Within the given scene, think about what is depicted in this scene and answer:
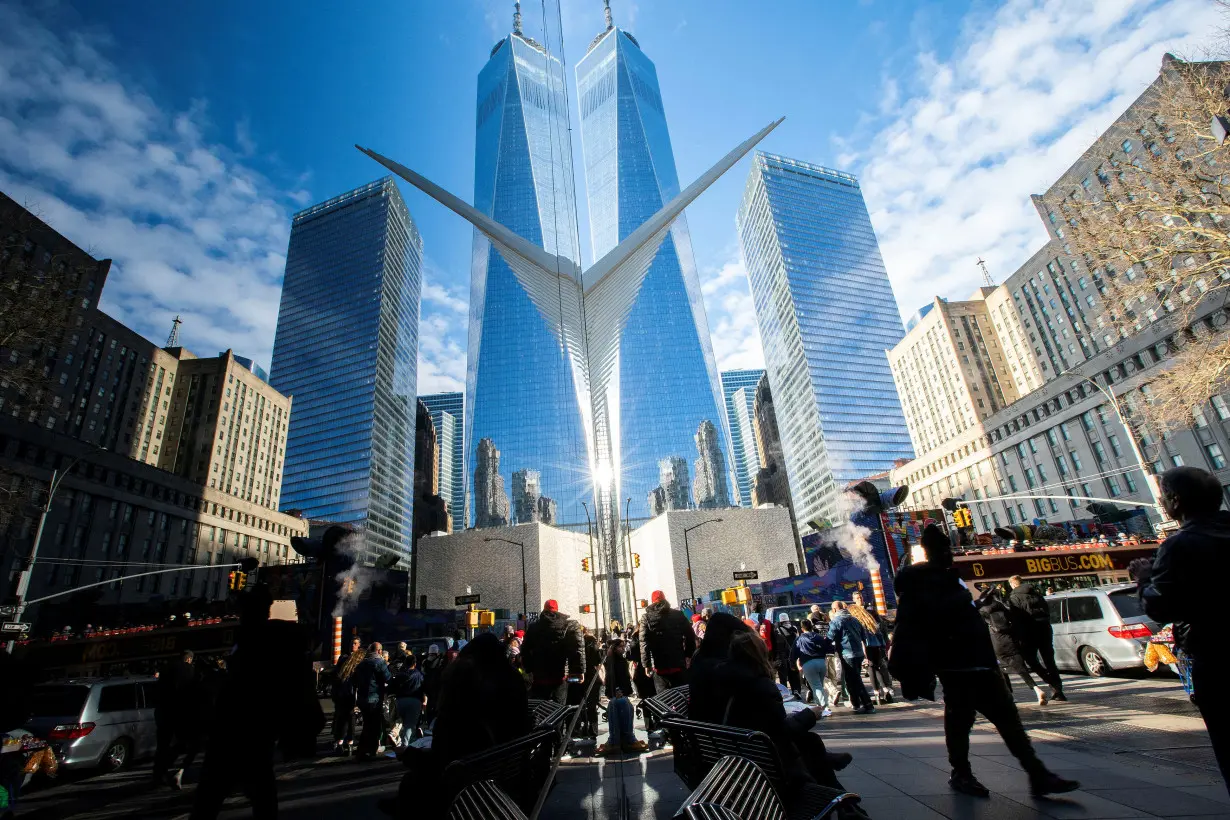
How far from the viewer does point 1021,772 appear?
4.43 meters

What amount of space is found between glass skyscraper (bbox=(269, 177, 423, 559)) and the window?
135385 millimetres

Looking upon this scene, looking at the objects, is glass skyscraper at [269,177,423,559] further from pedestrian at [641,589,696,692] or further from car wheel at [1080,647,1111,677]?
car wheel at [1080,647,1111,677]

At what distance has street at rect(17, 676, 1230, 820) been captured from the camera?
366 centimetres

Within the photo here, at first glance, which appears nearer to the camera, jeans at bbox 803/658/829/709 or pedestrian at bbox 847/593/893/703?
jeans at bbox 803/658/829/709

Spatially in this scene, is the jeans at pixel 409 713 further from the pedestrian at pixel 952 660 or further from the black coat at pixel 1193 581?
the black coat at pixel 1193 581

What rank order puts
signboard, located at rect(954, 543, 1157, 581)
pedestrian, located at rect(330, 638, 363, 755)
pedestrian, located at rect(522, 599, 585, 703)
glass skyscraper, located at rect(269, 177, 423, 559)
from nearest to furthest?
pedestrian, located at rect(522, 599, 585, 703)
pedestrian, located at rect(330, 638, 363, 755)
signboard, located at rect(954, 543, 1157, 581)
glass skyscraper, located at rect(269, 177, 423, 559)

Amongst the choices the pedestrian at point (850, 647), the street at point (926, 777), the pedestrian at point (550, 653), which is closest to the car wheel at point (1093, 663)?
the street at point (926, 777)

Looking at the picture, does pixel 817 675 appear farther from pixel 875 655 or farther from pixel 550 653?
pixel 550 653

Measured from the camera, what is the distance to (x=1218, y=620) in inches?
101

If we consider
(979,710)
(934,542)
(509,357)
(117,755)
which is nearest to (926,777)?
(979,710)

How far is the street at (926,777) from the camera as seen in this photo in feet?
12.0

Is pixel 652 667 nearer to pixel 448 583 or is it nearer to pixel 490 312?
pixel 448 583

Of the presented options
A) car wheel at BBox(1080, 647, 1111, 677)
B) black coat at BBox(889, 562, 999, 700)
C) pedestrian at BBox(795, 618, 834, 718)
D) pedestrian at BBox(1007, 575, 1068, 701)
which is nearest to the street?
pedestrian at BBox(1007, 575, 1068, 701)

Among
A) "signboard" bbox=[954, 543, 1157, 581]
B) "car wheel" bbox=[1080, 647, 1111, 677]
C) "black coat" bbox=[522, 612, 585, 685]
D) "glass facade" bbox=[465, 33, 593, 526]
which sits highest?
"glass facade" bbox=[465, 33, 593, 526]
